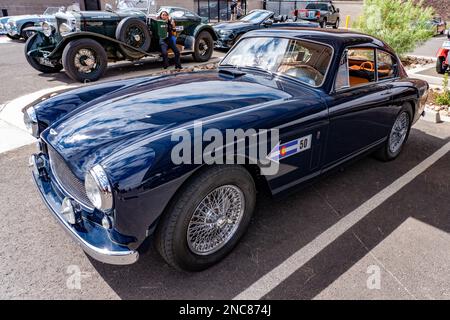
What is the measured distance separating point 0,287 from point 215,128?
182 cm

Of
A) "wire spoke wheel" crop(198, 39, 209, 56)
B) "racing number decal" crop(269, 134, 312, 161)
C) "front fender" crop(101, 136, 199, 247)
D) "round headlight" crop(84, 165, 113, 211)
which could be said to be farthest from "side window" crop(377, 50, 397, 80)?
"wire spoke wheel" crop(198, 39, 209, 56)

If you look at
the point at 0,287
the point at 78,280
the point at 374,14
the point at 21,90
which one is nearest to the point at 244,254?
the point at 78,280

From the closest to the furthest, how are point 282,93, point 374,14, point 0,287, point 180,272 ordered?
point 0,287 < point 180,272 < point 282,93 < point 374,14

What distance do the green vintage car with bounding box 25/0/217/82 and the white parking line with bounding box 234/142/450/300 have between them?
6.62m

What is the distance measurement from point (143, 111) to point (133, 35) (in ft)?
22.9

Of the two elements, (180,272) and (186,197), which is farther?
(180,272)

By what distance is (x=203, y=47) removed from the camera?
10562mm

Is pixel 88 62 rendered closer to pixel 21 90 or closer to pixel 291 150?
pixel 21 90

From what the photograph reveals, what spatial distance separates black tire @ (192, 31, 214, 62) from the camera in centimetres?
1021

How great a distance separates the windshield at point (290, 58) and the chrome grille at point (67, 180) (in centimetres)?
211

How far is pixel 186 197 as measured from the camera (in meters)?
2.11

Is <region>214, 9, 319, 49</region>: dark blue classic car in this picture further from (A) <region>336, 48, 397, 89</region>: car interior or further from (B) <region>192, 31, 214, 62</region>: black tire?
(A) <region>336, 48, 397, 89</region>: car interior

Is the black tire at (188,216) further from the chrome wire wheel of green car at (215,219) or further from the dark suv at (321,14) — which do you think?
the dark suv at (321,14)
